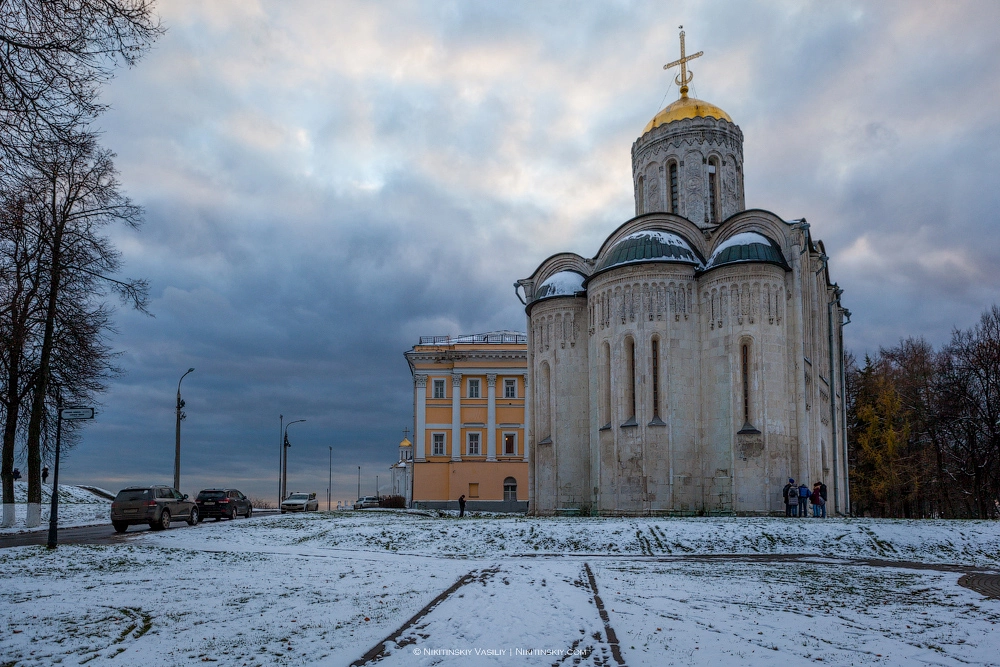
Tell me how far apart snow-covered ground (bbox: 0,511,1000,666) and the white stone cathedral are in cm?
929

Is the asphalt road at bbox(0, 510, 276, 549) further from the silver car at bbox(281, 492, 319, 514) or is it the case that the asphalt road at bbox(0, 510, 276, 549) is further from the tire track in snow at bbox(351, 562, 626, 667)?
the silver car at bbox(281, 492, 319, 514)

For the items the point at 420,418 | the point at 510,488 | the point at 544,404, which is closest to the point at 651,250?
the point at 544,404

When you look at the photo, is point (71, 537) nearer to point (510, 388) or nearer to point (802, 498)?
point (802, 498)

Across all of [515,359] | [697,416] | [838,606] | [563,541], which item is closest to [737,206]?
[697,416]

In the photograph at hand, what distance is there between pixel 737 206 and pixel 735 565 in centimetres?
2595

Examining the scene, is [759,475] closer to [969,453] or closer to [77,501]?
[969,453]

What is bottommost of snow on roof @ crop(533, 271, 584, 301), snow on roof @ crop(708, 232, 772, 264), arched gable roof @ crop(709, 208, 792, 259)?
snow on roof @ crop(533, 271, 584, 301)

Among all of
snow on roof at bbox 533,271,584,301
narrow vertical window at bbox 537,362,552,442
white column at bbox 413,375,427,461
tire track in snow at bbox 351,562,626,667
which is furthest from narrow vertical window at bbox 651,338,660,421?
white column at bbox 413,375,427,461

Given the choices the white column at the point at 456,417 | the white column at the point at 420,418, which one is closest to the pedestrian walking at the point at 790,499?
the white column at the point at 456,417

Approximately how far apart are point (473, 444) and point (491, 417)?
2.25 meters

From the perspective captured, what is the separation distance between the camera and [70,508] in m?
35.5

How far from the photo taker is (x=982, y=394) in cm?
3547

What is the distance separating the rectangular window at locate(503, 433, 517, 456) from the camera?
170ft

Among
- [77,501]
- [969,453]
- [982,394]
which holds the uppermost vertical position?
[982,394]
